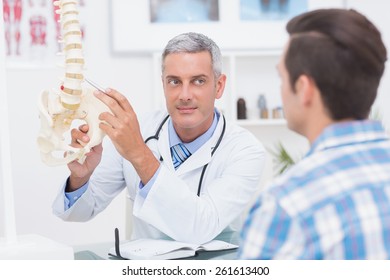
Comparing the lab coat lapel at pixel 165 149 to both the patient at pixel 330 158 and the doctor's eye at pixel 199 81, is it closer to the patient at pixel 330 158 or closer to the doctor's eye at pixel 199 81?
the doctor's eye at pixel 199 81

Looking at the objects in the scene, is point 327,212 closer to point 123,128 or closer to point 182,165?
point 123,128

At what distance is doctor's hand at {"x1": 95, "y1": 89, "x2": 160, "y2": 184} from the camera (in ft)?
5.10

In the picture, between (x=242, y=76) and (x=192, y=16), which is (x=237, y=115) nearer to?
(x=242, y=76)

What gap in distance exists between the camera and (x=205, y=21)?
315 centimetres

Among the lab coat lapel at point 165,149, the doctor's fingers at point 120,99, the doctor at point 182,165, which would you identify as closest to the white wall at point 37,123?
the doctor at point 182,165

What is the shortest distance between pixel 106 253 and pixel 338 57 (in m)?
0.93

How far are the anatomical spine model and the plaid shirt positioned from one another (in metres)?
0.69

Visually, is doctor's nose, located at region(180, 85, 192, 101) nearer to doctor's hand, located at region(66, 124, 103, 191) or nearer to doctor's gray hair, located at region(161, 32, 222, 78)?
doctor's gray hair, located at region(161, 32, 222, 78)

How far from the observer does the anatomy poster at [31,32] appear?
9.77 feet

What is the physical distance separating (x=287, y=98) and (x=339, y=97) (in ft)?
0.28

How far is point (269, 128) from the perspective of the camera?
330 cm

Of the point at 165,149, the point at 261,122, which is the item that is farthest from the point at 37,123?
the point at 165,149

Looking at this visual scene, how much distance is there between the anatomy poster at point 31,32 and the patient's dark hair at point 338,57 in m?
2.17
